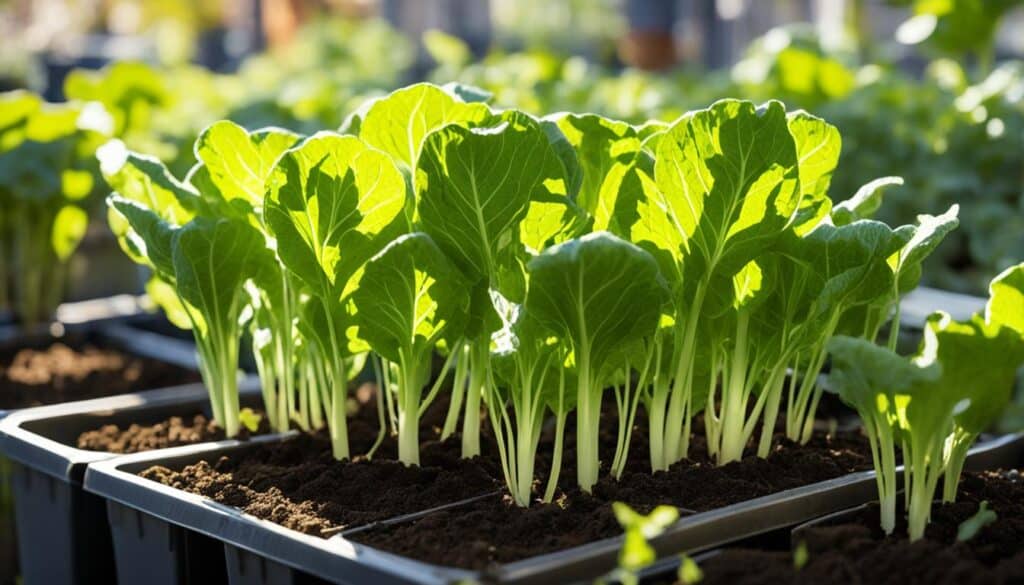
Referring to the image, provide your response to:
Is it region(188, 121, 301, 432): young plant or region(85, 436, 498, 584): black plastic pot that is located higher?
→ region(188, 121, 301, 432): young plant

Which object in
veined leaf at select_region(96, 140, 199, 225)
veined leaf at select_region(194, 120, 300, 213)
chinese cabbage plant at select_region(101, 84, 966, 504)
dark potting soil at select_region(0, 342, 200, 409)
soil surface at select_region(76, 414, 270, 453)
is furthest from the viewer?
dark potting soil at select_region(0, 342, 200, 409)

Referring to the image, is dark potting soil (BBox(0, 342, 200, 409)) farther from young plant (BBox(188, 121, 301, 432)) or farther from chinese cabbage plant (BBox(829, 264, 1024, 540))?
chinese cabbage plant (BBox(829, 264, 1024, 540))

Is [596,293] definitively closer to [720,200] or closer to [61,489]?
[720,200]

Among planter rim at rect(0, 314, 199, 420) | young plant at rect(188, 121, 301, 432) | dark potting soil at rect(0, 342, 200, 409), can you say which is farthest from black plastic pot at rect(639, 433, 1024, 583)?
planter rim at rect(0, 314, 199, 420)

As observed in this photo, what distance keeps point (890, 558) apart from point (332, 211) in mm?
912

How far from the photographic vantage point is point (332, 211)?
6.54 ft

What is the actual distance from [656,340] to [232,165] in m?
0.78

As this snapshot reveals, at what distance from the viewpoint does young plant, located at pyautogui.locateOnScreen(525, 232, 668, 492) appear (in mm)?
1671

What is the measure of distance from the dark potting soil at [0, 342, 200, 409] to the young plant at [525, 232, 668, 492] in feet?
5.38

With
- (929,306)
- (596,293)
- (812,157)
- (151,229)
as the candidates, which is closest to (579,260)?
(596,293)

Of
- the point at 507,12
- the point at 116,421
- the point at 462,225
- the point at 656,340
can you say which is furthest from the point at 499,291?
the point at 507,12

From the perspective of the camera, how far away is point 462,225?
1.94 m

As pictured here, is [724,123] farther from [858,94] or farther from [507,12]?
[507,12]

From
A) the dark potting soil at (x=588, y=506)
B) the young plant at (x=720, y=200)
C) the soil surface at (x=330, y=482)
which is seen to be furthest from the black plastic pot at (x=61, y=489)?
the young plant at (x=720, y=200)
